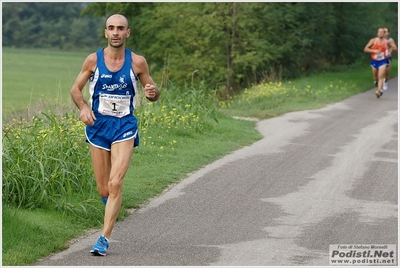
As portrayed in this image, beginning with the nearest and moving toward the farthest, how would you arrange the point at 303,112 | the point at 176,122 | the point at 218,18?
1. the point at 176,122
2. the point at 303,112
3. the point at 218,18

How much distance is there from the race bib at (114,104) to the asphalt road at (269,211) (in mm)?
1190

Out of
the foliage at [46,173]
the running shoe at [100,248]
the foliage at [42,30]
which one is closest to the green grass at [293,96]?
the foliage at [46,173]

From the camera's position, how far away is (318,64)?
41312 millimetres

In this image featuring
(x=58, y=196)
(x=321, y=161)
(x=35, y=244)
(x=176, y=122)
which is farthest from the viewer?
(x=176, y=122)

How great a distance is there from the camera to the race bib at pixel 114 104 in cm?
834

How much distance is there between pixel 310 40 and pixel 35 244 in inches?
1121

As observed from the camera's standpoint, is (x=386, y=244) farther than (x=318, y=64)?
No

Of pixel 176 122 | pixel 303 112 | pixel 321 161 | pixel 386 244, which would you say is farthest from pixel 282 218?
pixel 303 112

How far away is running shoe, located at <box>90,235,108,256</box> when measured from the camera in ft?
26.2

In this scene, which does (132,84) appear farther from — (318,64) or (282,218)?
(318,64)

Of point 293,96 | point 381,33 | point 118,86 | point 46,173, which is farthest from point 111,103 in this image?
point 293,96

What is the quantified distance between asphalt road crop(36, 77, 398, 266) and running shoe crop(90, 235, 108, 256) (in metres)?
0.05

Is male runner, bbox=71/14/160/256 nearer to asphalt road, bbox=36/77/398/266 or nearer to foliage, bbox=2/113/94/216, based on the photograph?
asphalt road, bbox=36/77/398/266

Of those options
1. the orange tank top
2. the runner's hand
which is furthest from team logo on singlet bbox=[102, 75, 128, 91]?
the orange tank top
